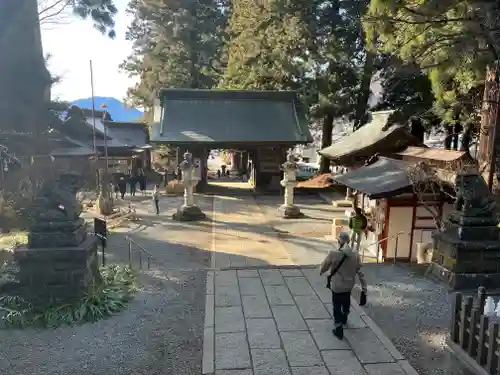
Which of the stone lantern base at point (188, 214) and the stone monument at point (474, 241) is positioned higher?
the stone monument at point (474, 241)

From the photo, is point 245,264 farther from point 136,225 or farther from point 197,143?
point 197,143

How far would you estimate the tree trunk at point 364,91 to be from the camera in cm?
2428

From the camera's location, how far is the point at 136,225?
15930 mm

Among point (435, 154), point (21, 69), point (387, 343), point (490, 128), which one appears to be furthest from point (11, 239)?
point (435, 154)

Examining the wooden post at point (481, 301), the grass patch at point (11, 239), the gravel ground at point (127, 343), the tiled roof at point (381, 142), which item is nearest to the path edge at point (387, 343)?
the wooden post at point (481, 301)

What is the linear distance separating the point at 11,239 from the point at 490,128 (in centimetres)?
1442

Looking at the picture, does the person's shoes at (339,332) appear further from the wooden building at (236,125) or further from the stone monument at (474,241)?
the wooden building at (236,125)

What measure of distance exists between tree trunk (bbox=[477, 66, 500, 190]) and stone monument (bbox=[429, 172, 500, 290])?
2.34 m

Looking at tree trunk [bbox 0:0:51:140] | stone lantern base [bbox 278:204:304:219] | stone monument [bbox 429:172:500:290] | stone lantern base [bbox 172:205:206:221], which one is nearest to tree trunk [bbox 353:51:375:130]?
stone lantern base [bbox 278:204:304:219]

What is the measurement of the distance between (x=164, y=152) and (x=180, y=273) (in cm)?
2349

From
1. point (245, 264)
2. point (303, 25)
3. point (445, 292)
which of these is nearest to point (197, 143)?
point (303, 25)

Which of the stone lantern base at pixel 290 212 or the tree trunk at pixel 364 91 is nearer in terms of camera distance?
the stone lantern base at pixel 290 212

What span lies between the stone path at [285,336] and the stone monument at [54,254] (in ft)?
8.53

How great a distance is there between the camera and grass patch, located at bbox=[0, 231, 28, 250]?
12.1 m
